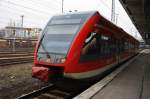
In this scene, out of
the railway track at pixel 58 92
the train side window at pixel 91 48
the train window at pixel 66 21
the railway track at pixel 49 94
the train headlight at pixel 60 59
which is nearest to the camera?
the train headlight at pixel 60 59

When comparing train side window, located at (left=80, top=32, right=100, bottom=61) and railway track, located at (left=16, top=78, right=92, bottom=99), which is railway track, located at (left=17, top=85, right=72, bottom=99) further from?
train side window, located at (left=80, top=32, right=100, bottom=61)

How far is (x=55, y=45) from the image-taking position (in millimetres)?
8016

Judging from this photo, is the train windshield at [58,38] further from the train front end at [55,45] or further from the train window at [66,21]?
the train window at [66,21]

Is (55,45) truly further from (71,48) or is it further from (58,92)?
(58,92)

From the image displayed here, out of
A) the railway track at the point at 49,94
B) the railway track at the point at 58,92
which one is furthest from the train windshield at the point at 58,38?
the railway track at the point at 49,94

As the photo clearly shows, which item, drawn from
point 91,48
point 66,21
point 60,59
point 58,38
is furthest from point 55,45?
point 91,48

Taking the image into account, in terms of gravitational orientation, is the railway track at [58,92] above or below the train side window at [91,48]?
below

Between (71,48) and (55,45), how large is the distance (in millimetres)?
807

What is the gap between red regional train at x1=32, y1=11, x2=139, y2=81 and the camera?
7.42 m

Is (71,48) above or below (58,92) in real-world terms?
above

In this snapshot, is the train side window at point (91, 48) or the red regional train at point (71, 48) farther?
the train side window at point (91, 48)

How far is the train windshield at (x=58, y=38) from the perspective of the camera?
7.77 metres

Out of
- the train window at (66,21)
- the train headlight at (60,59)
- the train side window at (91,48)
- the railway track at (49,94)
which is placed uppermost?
the train window at (66,21)

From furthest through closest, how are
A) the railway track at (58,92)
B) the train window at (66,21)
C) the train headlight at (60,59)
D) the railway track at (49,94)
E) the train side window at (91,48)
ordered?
1. the train window at (66,21)
2. the railway track at (49,94)
3. the train side window at (91,48)
4. the railway track at (58,92)
5. the train headlight at (60,59)
